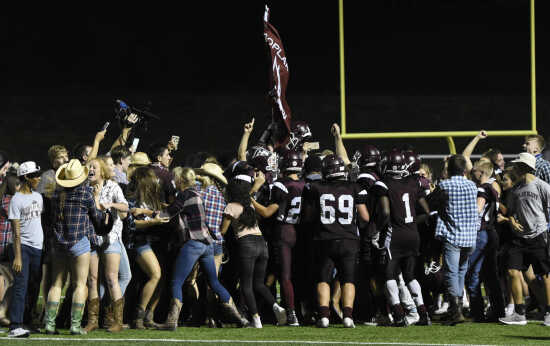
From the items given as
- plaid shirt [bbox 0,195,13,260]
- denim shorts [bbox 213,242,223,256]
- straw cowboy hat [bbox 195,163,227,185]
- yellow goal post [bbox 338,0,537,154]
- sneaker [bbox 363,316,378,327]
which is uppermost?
yellow goal post [bbox 338,0,537,154]

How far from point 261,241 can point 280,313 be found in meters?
0.73

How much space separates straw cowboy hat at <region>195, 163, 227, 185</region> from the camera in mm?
9453

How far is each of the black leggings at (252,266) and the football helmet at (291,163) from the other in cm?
74

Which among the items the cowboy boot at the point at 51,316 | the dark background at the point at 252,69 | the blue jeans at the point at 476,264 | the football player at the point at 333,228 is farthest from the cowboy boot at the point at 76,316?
the dark background at the point at 252,69

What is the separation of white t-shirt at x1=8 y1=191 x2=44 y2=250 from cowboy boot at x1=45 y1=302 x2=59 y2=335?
0.54 metres

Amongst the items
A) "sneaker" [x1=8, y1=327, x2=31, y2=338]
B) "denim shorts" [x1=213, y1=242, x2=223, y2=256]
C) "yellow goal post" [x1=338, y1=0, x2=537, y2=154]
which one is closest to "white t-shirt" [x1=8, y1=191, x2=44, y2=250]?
"sneaker" [x1=8, y1=327, x2=31, y2=338]

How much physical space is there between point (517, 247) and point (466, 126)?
11348 millimetres

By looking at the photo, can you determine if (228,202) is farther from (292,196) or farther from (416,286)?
(416,286)

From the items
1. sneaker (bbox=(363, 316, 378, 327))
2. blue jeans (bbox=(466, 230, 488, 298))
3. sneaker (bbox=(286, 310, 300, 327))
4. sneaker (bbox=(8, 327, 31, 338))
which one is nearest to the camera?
sneaker (bbox=(8, 327, 31, 338))

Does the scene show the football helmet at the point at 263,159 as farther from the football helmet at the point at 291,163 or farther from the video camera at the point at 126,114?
the video camera at the point at 126,114

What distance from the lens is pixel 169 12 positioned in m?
21.0

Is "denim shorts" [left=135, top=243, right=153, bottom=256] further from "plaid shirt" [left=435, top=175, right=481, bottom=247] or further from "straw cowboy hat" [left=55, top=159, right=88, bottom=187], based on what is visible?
"plaid shirt" [left=435, top=175, right=481, bottom=247]

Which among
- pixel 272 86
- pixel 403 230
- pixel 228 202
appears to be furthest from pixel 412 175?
pixel 272 86

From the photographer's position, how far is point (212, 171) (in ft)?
31.2
